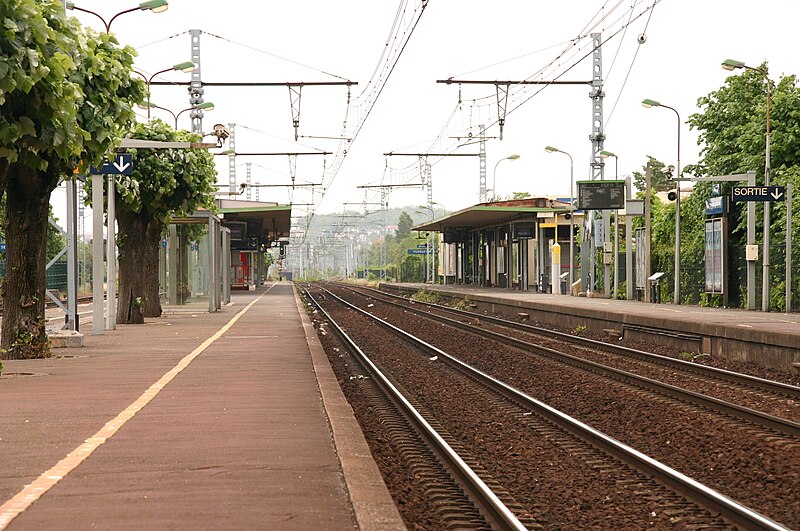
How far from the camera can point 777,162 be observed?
40000mm

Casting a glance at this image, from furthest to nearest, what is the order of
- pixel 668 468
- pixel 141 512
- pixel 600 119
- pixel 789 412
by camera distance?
pixel 600 119 < pixel 789 412 < pixel 668 468 < pixel 141 512

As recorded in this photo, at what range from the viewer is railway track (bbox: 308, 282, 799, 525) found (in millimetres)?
8766

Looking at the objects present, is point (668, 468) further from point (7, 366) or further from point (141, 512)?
point (7, 366)

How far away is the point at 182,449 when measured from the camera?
855 cm

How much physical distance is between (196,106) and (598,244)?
1733 centimetres

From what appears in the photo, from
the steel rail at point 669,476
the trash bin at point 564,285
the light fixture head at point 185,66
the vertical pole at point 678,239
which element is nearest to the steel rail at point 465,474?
the steel rail at point 669,476

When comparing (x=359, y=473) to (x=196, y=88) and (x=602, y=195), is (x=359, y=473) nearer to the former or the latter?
(x=196, y=88)

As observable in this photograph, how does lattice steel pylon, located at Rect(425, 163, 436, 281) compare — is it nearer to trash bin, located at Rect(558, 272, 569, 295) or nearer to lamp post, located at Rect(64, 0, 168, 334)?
trash bin, located at Rect(558, 272, 569, 295)

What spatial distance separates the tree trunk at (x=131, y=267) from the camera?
29.1 metres

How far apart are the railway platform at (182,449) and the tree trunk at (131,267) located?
11934 millimetres

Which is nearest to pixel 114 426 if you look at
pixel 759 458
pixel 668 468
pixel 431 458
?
pixel 431 458

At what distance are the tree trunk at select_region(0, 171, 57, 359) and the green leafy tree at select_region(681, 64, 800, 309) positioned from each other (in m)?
21.2

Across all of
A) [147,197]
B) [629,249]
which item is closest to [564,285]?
[629,249]

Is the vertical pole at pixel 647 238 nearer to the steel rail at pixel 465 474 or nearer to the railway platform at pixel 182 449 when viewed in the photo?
the railway platform at pixel 182 449
